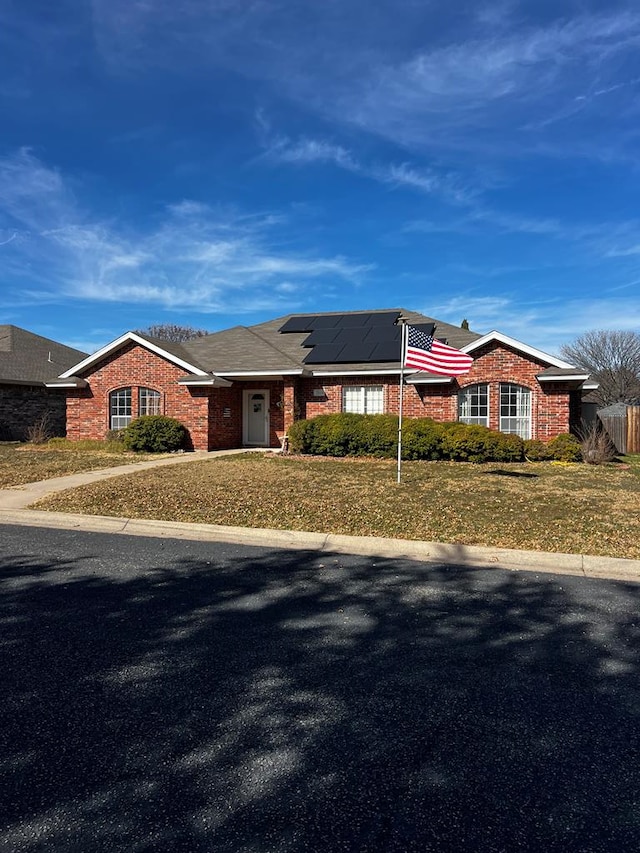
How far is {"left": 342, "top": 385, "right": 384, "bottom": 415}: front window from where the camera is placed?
67.8 feet

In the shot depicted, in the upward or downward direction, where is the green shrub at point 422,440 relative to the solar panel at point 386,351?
downward

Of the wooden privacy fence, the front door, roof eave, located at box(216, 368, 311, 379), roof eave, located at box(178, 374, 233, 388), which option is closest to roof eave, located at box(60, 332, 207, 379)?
roof eave, located at box(178, 374, 233, 388)

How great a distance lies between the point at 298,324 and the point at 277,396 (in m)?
5.23

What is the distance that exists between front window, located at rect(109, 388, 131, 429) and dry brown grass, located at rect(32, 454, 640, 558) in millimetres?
7118

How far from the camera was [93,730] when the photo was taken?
3.15m

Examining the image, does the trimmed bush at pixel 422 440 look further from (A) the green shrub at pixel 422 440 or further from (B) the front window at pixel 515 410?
(B) the front window at pixel 515 410

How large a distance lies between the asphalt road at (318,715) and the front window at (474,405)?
14.1m

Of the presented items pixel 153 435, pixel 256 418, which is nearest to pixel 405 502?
pixel 153 435

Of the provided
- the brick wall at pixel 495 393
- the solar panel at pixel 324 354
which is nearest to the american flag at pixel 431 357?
the brick wall at pixel 495 393

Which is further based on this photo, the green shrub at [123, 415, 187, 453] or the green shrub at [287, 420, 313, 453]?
the green shrub at [123, 415, 187, 453]

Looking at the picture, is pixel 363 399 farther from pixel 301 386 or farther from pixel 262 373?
pixel 262 373

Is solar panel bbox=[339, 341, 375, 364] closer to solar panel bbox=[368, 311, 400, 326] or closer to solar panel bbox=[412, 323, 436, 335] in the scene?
solar panel bbox=[412, 323, 436, 335]

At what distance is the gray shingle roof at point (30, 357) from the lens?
974 inches

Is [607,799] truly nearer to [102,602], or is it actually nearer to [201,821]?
[201,821]
